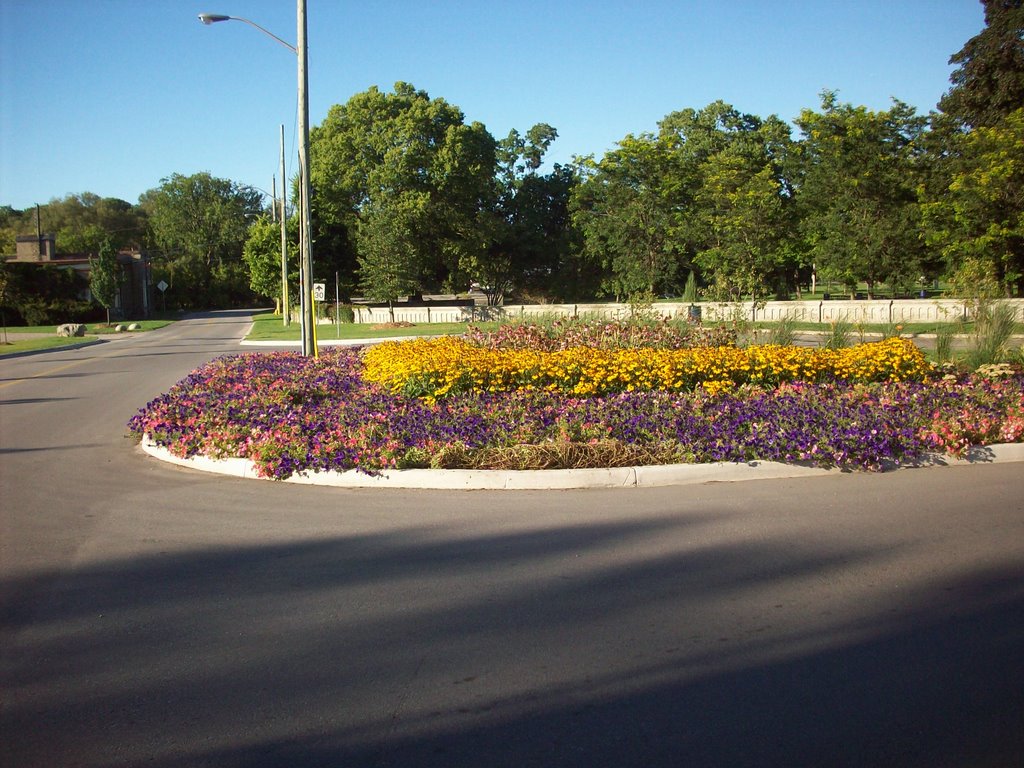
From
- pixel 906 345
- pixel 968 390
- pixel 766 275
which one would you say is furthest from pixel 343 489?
pixel 766 275

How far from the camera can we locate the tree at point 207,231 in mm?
95562

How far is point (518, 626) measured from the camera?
4766mm

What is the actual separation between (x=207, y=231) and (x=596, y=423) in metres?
105

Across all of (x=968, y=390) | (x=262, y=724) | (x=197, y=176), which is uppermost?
(x=197, y=176)

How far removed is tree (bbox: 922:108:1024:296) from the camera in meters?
33.1

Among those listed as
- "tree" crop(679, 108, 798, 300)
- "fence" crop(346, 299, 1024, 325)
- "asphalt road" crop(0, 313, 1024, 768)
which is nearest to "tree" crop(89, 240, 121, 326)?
"fence" crop(346, 299, 1024, 325)

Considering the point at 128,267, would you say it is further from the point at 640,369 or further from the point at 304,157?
the point at 640,369

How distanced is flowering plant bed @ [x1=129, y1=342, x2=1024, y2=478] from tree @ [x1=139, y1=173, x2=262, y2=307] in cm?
8793

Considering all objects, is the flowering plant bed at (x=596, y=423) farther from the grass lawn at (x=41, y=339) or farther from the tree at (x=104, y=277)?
the tree at (x=104, y=277)

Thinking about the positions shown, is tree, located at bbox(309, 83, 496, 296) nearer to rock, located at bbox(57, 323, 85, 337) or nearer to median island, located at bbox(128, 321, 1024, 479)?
rock, located at bbox(57, 323, 85, 337)

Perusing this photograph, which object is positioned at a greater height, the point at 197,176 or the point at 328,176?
the point at 197,176

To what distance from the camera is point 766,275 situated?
49312 millimetres

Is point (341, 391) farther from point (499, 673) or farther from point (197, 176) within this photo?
point (197, 176)

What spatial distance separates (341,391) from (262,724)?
8328 millimetres
